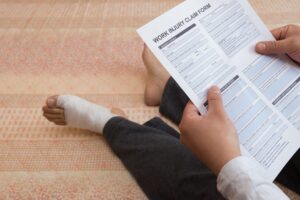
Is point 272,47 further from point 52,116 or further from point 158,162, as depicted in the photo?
point 52,116

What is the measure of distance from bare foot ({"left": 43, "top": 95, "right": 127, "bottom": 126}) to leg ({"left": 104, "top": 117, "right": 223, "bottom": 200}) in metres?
0.09

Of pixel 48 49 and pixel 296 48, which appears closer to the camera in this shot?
pixel 296 48

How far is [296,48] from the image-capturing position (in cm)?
70

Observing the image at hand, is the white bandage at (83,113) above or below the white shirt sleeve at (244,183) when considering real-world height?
above

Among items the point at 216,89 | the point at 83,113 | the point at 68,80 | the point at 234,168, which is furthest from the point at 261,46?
the point at 68,80

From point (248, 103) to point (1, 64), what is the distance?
77cm

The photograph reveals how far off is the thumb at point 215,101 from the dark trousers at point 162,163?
15 centimetres

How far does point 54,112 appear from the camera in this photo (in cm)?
88

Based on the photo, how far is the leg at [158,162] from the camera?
2.18 feet

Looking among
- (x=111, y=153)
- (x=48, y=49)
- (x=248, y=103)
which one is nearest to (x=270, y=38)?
(x=248, y=103)

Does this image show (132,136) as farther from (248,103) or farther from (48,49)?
(48,49)

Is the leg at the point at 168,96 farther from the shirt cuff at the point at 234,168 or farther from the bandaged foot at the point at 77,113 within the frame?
the shirt cuff at the point at 234,168

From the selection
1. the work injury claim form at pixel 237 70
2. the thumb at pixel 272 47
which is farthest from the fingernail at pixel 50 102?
the thumb at pixel 272 47

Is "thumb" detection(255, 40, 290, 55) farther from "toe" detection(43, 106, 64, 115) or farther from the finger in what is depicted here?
"toe" detection(43, 106, 64, 115)
